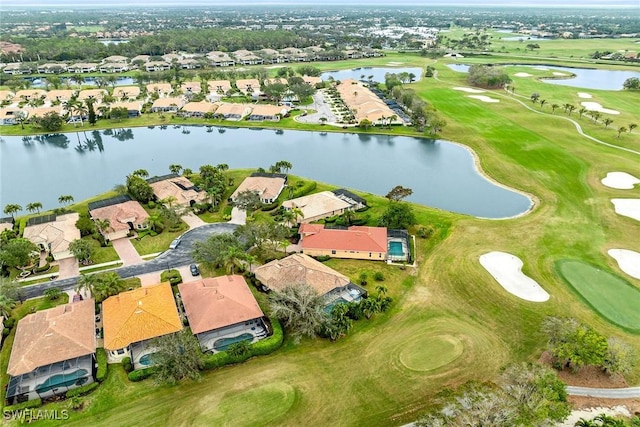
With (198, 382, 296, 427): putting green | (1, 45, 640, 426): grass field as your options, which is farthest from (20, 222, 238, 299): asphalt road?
(198, 382, 296, 427): putting green

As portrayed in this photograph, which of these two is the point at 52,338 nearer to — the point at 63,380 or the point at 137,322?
the point at 63,380

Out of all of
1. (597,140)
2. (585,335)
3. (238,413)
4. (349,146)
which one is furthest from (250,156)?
(597,140)

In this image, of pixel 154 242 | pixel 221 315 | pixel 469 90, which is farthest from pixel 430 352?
pixel 469 90

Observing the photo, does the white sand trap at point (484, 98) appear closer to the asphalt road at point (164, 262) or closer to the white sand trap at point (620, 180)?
the white sand trap at point (620, 180)

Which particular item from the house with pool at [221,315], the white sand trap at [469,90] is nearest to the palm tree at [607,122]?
the white sand trap at [469,90]

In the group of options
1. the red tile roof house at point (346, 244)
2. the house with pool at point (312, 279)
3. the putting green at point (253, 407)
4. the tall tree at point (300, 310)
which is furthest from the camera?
the red tile roof house at point (346, 244)

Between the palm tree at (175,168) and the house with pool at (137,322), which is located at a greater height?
the palm tree at (175,168)
